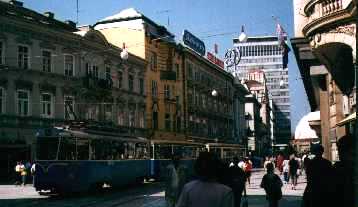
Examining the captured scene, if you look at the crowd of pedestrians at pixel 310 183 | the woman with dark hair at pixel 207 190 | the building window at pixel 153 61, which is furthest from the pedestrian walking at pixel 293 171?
the building window at pixel 153 61

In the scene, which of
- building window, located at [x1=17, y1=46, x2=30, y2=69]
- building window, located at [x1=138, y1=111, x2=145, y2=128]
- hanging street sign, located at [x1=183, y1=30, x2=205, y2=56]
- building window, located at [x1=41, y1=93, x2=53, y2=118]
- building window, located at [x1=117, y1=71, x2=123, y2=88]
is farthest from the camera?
hanging street sign, located at [x1=183, y1=30, x2=205, y2=56]

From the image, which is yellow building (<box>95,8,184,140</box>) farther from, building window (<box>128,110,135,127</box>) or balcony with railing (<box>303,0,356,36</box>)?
balcony with railing (<box>303,0,356,36</box>)

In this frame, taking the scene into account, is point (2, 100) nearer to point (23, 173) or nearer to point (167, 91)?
point (23, 173)

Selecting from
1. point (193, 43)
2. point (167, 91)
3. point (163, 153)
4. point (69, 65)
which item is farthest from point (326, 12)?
point (193, 43)

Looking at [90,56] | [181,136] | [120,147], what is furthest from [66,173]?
[181,136]

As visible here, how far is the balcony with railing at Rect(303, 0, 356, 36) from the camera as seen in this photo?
12.5m

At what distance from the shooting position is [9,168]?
3394 cm

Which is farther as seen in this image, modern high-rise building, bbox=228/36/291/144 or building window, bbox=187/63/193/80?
modern high-rise building, bbox=228/36/291/144

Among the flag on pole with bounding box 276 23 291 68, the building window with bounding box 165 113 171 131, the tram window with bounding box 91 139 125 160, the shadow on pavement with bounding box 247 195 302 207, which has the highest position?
the flag on pole with bounding box 276 23 291 68

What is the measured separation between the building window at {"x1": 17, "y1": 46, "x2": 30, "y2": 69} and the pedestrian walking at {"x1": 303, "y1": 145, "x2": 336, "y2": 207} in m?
29.6

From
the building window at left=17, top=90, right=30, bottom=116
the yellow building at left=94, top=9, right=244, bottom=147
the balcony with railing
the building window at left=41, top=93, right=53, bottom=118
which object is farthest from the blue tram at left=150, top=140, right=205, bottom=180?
the balcony with railing

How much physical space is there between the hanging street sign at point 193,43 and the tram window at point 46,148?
115 ft

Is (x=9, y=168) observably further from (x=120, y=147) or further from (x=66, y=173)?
(x=66, y=173)

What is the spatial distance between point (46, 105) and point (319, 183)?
103ft
